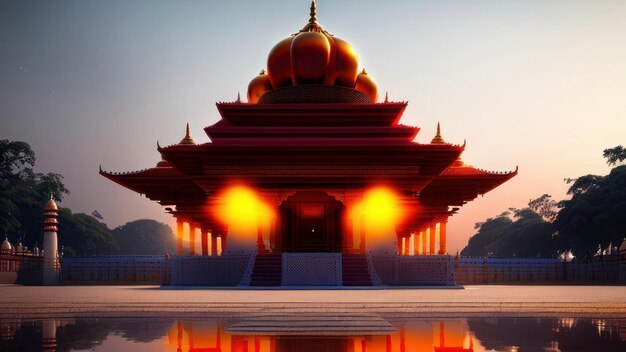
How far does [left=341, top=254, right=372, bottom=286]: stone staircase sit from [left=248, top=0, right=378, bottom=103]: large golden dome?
10739 millimetres

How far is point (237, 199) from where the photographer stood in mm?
28672

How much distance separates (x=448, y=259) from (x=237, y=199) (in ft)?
31.6

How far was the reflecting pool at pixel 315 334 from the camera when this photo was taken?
759 cm

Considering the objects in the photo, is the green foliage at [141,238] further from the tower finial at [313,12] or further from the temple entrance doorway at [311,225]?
the temple entrance doorway at [311,225]

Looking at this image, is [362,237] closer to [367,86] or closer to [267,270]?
[267,270]

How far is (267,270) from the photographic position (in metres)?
25.6

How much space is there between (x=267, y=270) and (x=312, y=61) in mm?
12369

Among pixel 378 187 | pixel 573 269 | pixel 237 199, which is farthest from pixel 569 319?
pixel 573 269

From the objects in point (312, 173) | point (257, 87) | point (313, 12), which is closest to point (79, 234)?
point (257, 87)

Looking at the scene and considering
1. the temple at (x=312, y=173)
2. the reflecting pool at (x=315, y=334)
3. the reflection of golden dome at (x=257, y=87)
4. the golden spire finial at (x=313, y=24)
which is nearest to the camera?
the reflecting pool at (x=315, y=334)

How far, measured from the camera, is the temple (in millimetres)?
27375

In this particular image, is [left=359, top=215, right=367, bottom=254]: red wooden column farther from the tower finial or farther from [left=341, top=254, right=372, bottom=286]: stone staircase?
the tower finial

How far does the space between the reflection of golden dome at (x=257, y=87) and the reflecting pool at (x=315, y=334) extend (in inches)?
1095

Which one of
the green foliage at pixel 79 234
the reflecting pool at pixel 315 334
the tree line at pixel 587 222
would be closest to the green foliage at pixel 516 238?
the tree line at pixel 587 222
